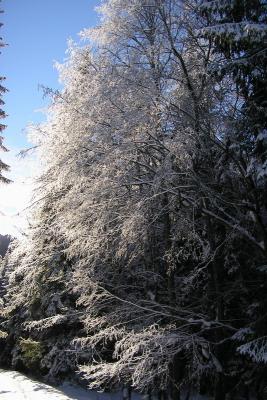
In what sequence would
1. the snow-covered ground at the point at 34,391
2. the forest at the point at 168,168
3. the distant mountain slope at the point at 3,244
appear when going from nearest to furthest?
the forest at the point at 168,168, the snow-covered ground at the point at 34,391, the distant mountain slope at the point at 3,244

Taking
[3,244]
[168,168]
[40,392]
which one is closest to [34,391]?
[40,392]

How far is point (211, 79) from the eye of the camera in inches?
344

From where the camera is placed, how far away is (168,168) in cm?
800

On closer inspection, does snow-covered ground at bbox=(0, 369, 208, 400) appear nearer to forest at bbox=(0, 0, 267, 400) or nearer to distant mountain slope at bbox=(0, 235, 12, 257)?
forest at bbox=(0, 0, 267, 400)

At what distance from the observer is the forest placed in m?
7.75

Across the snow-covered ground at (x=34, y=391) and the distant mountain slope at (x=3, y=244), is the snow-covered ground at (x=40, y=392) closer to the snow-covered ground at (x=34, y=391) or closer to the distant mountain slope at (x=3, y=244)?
the snow-covered ground at (x=34, y=391)

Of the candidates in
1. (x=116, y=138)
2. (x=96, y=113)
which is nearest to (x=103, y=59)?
(x=96, y=113)

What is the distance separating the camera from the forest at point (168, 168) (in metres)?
7.75

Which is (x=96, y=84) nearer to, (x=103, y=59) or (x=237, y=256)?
(x=103, y=59)

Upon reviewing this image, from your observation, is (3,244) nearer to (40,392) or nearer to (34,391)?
(34,391)

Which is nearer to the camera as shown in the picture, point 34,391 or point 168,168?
point 168,168

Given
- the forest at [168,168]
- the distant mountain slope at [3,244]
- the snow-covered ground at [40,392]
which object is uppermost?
the distant mountain slope at [3,244]

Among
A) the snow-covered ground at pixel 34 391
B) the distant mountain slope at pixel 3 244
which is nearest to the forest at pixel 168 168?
the snow-covered ground at pixel 34 391


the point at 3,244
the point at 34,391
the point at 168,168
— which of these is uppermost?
the point at 3,244
